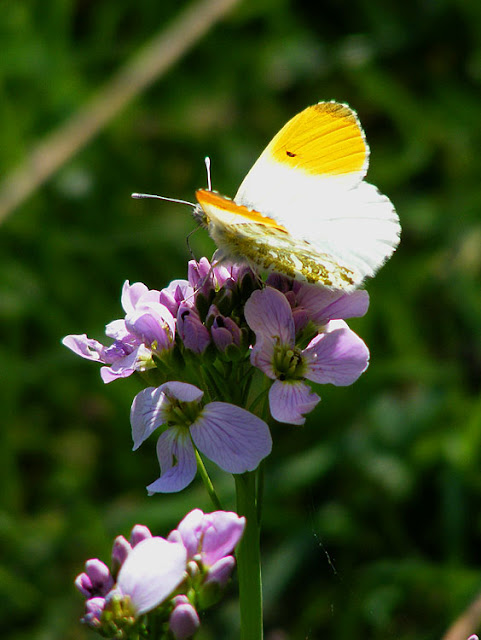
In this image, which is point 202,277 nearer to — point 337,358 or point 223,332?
point 223,332

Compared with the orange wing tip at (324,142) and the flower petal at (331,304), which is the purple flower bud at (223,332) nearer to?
the flower petal at (331,304)

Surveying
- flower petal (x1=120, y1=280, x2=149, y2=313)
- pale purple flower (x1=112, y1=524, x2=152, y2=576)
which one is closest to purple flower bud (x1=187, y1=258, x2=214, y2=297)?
flower petal (x1=120, y1=280, x2=149, y2=313)

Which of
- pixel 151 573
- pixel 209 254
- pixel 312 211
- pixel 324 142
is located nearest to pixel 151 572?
pixel 151 573

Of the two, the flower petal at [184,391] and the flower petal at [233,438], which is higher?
the flower petal at [184,391]

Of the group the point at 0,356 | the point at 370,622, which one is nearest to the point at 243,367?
the point at 370,622

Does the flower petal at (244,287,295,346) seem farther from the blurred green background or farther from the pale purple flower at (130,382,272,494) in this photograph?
the blurred green background

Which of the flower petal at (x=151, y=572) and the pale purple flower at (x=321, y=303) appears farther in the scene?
the pale purple flower at (x=321, y=303)

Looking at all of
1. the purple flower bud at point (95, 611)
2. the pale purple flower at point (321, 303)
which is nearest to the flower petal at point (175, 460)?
the purple flower bud at point (95, 611)
